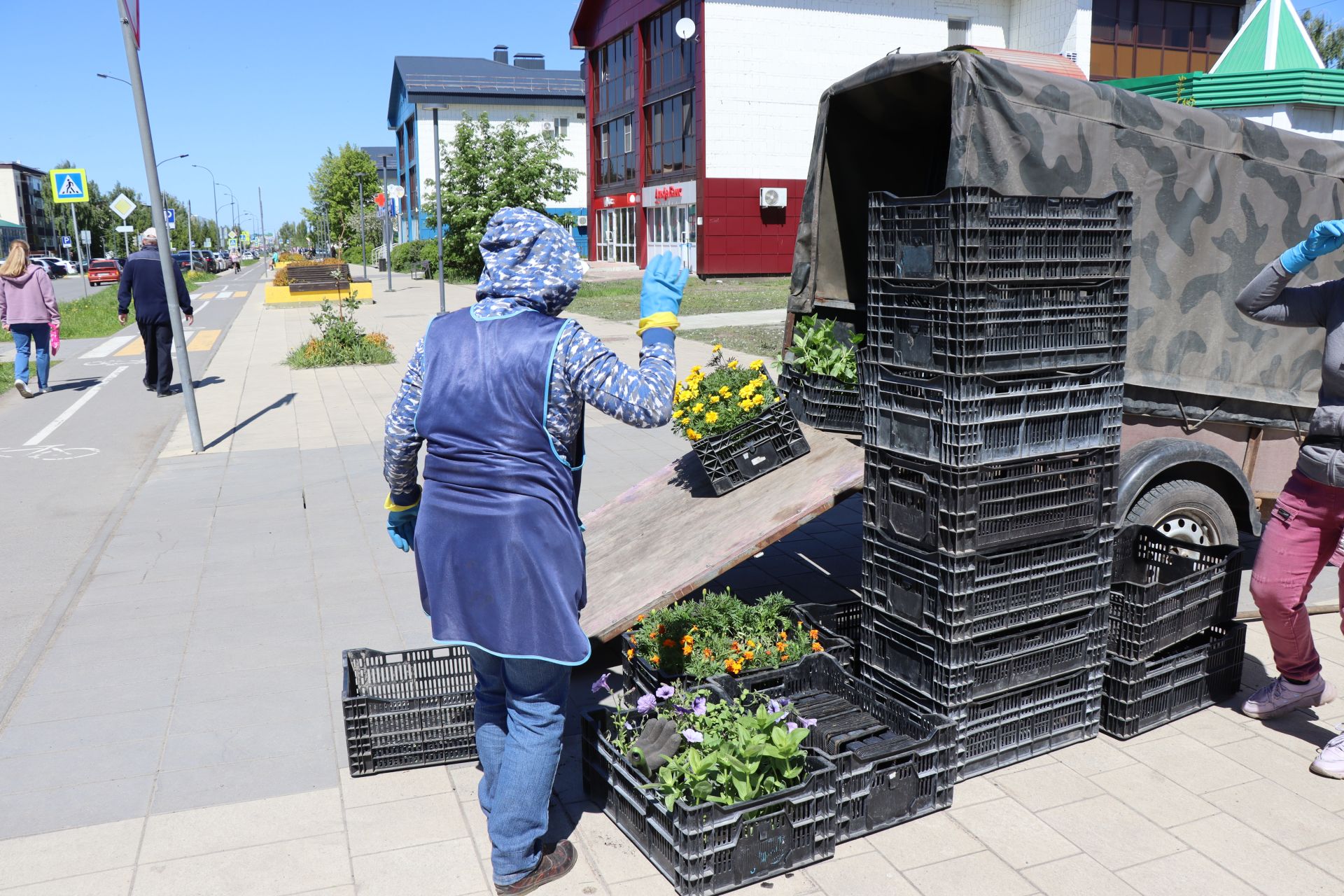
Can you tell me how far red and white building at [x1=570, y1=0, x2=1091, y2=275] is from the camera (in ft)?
111

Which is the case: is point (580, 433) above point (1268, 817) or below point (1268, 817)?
above

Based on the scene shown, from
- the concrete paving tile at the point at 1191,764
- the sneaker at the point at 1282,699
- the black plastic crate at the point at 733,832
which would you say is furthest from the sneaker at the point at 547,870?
the sneaker at the point at 1282,699

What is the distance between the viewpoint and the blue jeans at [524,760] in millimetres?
3150

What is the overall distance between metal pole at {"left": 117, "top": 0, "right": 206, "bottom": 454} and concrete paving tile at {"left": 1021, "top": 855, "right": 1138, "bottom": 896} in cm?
924

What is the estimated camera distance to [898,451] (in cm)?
381

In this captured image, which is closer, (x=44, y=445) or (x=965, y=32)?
(x=44, y=445)

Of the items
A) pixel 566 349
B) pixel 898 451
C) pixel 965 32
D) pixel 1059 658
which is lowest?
pixel 1059 658

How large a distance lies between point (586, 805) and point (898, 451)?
175 cm

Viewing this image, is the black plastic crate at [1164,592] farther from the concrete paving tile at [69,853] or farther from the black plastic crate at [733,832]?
the concrete paving tile at [69,853]

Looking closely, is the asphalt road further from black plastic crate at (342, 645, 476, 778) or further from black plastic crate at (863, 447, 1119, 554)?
black plastic crate at (863, 447, 1119, 554)

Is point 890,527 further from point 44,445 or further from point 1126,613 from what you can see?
point 44,445

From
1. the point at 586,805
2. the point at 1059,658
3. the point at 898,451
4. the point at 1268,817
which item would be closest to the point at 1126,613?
the point at 1059,658

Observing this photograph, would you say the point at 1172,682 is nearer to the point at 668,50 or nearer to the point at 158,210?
the point at 158,210

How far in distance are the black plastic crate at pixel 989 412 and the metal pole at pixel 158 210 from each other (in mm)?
8100
